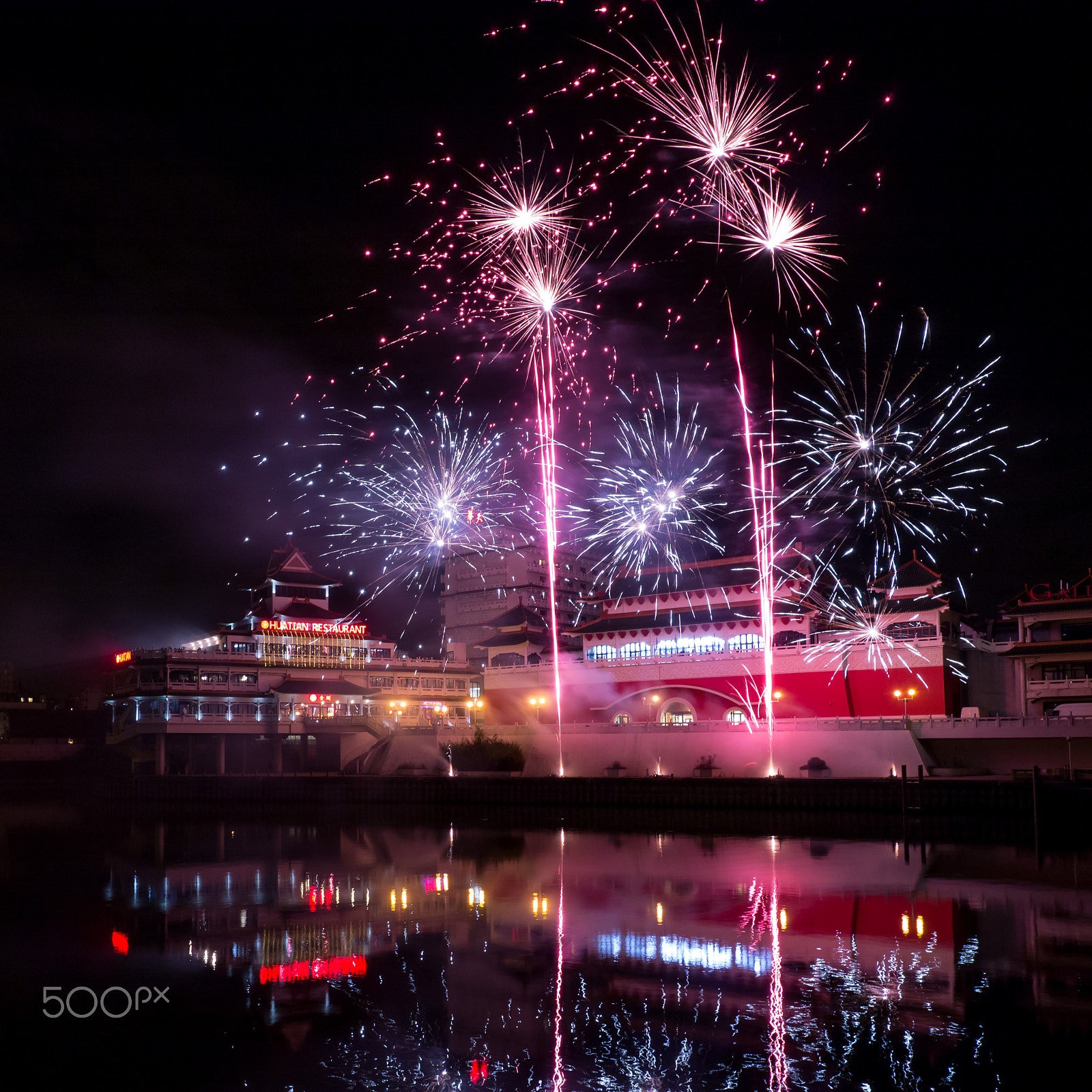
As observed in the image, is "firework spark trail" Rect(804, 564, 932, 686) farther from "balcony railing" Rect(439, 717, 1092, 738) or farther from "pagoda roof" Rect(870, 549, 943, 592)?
"balcony railing" Rect(439, 717, 1092, 738)

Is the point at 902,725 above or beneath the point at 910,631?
beneath

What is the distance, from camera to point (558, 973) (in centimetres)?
1373

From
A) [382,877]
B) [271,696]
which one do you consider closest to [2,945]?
[382,877]

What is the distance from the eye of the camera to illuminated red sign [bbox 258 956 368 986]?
45.4 feet

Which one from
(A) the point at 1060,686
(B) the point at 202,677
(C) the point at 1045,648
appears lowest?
(A) the point at 1060,686

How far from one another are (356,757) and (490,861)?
98.0 ft

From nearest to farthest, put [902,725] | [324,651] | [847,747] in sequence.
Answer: [902,725]
[847,747]
[324,651]

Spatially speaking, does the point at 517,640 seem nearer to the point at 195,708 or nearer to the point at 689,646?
the point at 689,646

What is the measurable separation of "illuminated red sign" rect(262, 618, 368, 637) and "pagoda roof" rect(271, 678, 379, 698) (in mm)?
6094

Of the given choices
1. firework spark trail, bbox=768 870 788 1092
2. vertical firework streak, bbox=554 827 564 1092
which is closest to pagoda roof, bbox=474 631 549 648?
vertical firework streak, bbox=554 827 564 1092

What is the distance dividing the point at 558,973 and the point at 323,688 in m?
46.5

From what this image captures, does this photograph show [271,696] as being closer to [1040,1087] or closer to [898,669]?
[898,669]

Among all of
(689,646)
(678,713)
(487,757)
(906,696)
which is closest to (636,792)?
(678,713)

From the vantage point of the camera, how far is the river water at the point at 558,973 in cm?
1026
